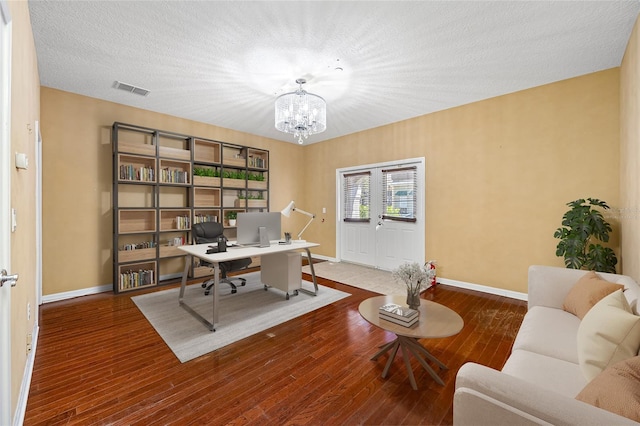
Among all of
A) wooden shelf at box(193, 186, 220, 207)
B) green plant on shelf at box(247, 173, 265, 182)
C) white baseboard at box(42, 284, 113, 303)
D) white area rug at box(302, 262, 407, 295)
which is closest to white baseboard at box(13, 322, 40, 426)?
white baseboard at box(42, 284, 113, 303)

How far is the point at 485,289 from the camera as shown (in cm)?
398

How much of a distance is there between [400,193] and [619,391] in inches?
168

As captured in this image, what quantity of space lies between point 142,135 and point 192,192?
1153 mm

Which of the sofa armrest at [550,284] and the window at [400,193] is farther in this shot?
the window at [400,193]

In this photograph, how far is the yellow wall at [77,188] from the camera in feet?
11.7

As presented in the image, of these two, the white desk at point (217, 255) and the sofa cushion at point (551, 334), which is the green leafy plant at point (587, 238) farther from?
the white desk at point (217, 255)

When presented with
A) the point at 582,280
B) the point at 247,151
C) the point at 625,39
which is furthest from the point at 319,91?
the point at 582,280

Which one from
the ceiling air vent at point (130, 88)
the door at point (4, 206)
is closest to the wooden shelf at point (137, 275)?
the ceiling air vent at point (130, 88)

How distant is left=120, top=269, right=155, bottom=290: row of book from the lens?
3.92 metres

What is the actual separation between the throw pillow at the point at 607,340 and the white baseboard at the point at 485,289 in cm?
265

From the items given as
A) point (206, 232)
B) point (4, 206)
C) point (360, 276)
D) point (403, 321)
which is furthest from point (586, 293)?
point (206, 232)

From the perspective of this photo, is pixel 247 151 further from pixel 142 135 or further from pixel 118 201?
pixel 118 201

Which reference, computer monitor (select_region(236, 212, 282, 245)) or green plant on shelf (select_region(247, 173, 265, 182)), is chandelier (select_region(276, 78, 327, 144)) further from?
green plant on shelf (select_region(247, 173, 265, 182))

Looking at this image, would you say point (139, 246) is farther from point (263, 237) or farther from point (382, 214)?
point (382, 214)
